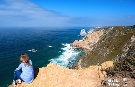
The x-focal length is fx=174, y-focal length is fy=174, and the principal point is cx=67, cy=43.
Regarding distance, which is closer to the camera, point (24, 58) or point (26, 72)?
point (24, 58)

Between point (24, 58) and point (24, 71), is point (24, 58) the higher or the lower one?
the higher one

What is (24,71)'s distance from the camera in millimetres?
13117

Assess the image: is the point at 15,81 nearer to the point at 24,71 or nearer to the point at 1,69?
the point at 24,71

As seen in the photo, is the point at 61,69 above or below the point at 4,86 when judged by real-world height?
above

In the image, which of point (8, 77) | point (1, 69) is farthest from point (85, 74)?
point (1, 69)

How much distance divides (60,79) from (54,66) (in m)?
1.60

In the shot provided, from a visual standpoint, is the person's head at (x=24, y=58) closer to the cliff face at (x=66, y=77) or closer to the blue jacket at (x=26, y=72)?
the blue jacket at (x=26, y=72)

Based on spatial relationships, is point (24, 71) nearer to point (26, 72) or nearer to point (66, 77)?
point (26, 72)

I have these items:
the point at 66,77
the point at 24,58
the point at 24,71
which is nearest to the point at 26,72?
the point at 24,71

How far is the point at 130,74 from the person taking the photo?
1246 centimetres

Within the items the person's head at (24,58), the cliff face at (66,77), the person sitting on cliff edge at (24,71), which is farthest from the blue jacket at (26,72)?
the cliff face at (66,77)

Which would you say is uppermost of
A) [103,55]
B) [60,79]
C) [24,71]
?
[24,71]

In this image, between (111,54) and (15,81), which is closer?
(15,81)

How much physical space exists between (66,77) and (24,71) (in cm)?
369
